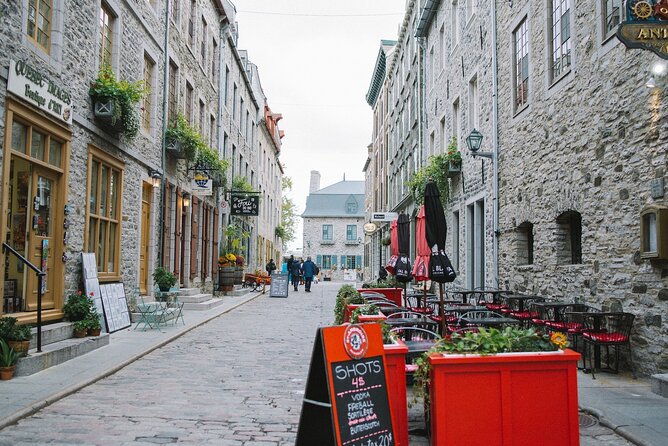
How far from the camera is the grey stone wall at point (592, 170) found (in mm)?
7129

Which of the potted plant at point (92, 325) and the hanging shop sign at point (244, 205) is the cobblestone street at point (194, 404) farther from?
the hanging shop sign at point (244, 205)

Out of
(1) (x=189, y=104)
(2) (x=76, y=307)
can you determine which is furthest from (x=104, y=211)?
(1) (x=189, y=104)

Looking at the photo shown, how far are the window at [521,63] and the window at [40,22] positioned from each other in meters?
8.57

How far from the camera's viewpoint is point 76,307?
9.26 meters

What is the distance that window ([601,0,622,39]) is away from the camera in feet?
26.3

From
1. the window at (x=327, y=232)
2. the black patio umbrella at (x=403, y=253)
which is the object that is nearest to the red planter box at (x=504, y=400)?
the black patio umbrella at (x=403, y=253)

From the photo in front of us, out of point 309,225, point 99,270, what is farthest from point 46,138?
point 309,225

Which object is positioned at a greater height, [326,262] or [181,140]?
[181,140]

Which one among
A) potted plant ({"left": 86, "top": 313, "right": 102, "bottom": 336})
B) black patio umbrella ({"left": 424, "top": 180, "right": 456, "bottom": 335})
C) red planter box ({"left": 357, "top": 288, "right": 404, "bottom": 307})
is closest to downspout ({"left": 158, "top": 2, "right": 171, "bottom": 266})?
red planter box ({"left": 357, "top": 288, "right": 404, "bottom": 307})

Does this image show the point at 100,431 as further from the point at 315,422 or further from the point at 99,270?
the point at 99,270

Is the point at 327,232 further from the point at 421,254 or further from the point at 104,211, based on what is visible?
the point at 421,254

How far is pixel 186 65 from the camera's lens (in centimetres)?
1716

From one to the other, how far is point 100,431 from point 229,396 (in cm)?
162

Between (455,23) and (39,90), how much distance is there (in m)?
13.3
